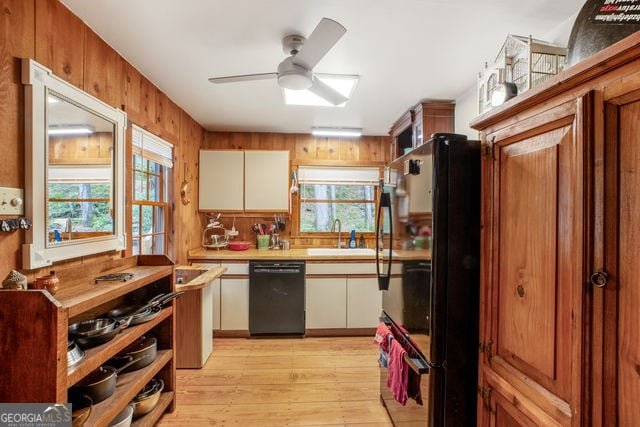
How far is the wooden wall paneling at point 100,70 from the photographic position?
1.71 meters

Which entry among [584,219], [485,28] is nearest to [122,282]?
[584,219]

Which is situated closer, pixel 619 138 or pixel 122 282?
pixel 619 138

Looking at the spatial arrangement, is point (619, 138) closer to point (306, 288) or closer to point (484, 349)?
point (484, 349)

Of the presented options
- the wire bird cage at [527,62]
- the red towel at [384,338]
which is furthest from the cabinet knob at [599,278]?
the red towel at [384,338]

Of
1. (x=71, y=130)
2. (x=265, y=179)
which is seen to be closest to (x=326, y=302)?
(x=265, y=179)

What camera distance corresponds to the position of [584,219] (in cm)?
78

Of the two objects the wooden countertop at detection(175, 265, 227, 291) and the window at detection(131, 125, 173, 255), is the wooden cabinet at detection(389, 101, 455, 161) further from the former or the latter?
the window at detection(131, 125, 173, 255)

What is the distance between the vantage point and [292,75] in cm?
177

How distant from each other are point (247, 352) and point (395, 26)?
2980 millimetres

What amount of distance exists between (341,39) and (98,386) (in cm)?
224

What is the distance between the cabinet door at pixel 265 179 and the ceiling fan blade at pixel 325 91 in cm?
157

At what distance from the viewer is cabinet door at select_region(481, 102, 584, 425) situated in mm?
823

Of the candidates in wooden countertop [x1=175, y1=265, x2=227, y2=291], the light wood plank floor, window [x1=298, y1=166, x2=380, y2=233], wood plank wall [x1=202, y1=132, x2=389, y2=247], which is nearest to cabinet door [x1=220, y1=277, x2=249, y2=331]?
the light wood plank floor

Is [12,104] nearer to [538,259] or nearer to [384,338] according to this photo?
[538,259]
